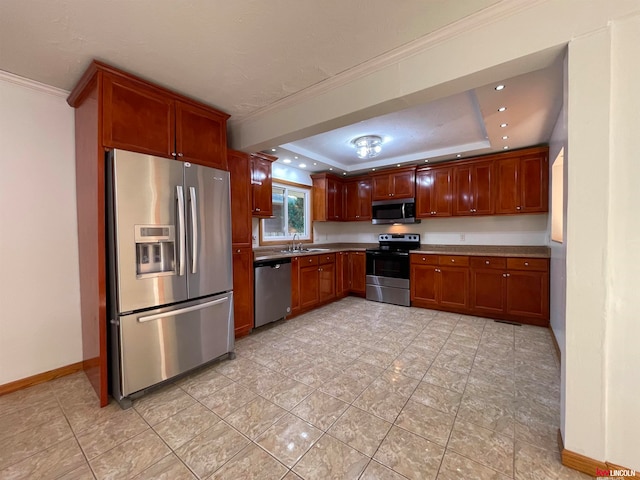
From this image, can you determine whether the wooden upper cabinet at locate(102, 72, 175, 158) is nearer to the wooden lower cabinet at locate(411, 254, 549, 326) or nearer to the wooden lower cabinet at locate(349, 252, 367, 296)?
the wooden lower cabinet at locate(349, 252, 367, 296)

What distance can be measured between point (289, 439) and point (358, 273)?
3570 mm

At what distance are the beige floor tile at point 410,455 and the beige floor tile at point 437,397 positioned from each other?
0.38 meters

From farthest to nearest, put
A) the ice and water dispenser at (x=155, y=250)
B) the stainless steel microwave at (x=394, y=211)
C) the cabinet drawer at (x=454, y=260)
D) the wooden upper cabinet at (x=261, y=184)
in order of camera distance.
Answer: the stainless steel microwave at (x=394, y=211), the cabinet drawer at (x=454, y=260), the wooden upper cabinet at (x=261, y=184), the ice and water dispenser at (x=155, y=250)

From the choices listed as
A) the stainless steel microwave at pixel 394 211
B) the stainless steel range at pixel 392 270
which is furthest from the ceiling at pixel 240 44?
the stainless steel range at pixel 392 270

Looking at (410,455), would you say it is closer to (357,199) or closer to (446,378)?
(446,378)

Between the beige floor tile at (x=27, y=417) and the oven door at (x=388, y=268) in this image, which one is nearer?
the beige floor tile at (x=27, y=417)

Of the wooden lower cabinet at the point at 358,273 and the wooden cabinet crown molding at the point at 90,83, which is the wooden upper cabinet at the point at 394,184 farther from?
the wooden cabinet crown molding at the point at 90,83

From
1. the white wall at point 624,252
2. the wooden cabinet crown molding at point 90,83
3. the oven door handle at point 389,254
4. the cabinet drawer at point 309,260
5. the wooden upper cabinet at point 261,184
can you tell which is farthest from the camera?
the oven door handle at point 389,254

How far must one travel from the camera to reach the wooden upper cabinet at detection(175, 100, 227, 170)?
2.31 meters

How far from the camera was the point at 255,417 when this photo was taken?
1.79 metres

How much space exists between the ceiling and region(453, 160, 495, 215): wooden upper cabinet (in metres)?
1.24

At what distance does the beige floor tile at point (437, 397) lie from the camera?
6.18 feet

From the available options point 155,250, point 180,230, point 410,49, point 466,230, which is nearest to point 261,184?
point 180,230

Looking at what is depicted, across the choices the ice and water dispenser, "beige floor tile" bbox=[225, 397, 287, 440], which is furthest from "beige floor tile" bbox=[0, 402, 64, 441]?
"beige floor tile" bbox=[225, 397, 287, 440]
